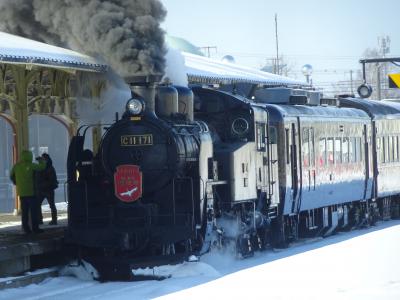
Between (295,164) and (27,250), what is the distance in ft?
20.3

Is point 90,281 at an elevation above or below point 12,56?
below

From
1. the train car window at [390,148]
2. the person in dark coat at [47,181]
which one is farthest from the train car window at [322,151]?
the person in dark coat at [47,181]

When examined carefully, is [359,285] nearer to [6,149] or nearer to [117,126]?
[117,126]

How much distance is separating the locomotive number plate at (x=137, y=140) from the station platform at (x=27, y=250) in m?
2.10

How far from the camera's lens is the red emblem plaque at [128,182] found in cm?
1473

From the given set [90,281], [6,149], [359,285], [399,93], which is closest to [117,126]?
[90,281]

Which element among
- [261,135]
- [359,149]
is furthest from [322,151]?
[261,135]

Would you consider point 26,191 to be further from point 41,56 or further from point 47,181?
point 41,56

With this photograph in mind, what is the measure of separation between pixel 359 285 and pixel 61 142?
3703 cm

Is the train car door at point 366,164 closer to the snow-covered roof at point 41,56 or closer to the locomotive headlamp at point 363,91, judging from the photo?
the locomotive headlamp at point 363,91

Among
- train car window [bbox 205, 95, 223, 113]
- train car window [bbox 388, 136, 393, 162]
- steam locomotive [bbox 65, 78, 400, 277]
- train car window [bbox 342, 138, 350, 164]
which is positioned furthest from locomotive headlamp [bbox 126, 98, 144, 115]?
train car window [bbox 388, 136, 393, 162]

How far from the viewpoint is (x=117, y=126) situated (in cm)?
1513

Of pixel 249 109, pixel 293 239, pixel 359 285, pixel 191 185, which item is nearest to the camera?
pixel 359 285

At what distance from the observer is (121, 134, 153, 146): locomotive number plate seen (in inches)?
584
